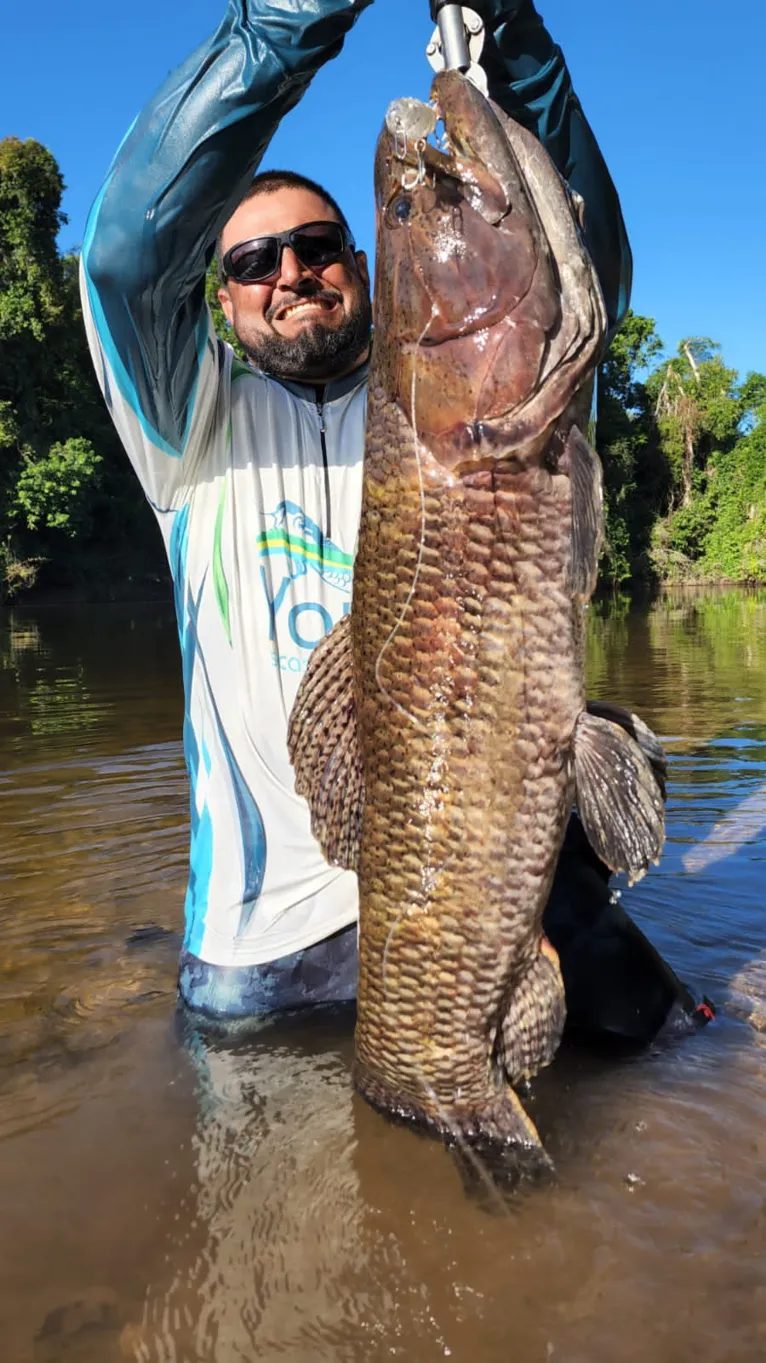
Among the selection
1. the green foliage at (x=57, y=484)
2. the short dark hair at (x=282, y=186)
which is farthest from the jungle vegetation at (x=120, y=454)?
the short dark hair at (x=282, y=186)

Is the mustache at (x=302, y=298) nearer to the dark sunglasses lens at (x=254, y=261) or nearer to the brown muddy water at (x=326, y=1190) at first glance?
the dark sunglasses lens at (x=254, y=261)

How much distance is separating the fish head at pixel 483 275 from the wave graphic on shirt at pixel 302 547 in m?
1.05

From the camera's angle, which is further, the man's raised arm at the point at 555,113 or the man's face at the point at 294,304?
the man's face at the point at 294,304

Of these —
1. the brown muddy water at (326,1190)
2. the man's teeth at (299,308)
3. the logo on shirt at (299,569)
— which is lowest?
the brown muddy water at (326,1190)

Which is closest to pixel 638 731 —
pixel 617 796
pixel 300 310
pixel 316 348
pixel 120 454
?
pixel 617 796

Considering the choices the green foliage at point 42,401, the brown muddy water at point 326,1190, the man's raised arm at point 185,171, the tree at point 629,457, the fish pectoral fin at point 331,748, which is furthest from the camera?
the tree at point 629,457

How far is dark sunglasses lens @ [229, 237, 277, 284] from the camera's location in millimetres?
3018

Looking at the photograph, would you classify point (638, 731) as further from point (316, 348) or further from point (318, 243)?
point (318, 243)

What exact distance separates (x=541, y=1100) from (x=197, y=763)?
142 centimetres

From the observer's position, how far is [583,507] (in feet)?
6.79

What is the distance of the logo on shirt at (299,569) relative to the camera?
305 cm

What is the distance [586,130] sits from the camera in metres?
2.86

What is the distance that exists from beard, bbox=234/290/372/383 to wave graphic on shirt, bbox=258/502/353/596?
435 mm

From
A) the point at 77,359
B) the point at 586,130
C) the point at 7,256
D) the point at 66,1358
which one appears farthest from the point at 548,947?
the point at 77,359
